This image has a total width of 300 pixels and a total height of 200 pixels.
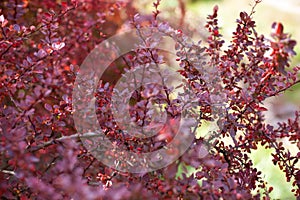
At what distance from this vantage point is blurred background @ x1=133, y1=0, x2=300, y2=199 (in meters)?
5.22

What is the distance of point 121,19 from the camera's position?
433 centimetres

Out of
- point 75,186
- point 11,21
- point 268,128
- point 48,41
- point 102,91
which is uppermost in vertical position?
point 11,21

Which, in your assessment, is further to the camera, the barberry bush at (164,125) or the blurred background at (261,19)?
the blurred background at (261,19)

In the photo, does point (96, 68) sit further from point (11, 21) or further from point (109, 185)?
point (109, 185)

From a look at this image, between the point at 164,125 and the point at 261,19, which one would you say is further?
the point at 261,19

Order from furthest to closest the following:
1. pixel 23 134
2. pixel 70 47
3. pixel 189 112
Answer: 1. pixel 70 47
2. pixel 189 112
3. pixel 23 134

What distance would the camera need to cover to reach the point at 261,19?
8.13 meters

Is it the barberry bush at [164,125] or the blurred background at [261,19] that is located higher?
the blurred background at [261,19]

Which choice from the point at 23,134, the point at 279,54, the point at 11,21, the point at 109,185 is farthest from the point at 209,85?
the point at 11,21

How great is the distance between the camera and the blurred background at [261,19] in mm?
5219

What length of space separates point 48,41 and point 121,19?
7.66 feet

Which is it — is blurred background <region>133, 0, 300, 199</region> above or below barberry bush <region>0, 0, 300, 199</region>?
above

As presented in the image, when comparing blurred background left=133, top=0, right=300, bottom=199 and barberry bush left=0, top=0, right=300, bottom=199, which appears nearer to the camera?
barberry bush left=0, top=0, right=300, bottom=199

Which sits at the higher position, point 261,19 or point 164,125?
point 261,19
